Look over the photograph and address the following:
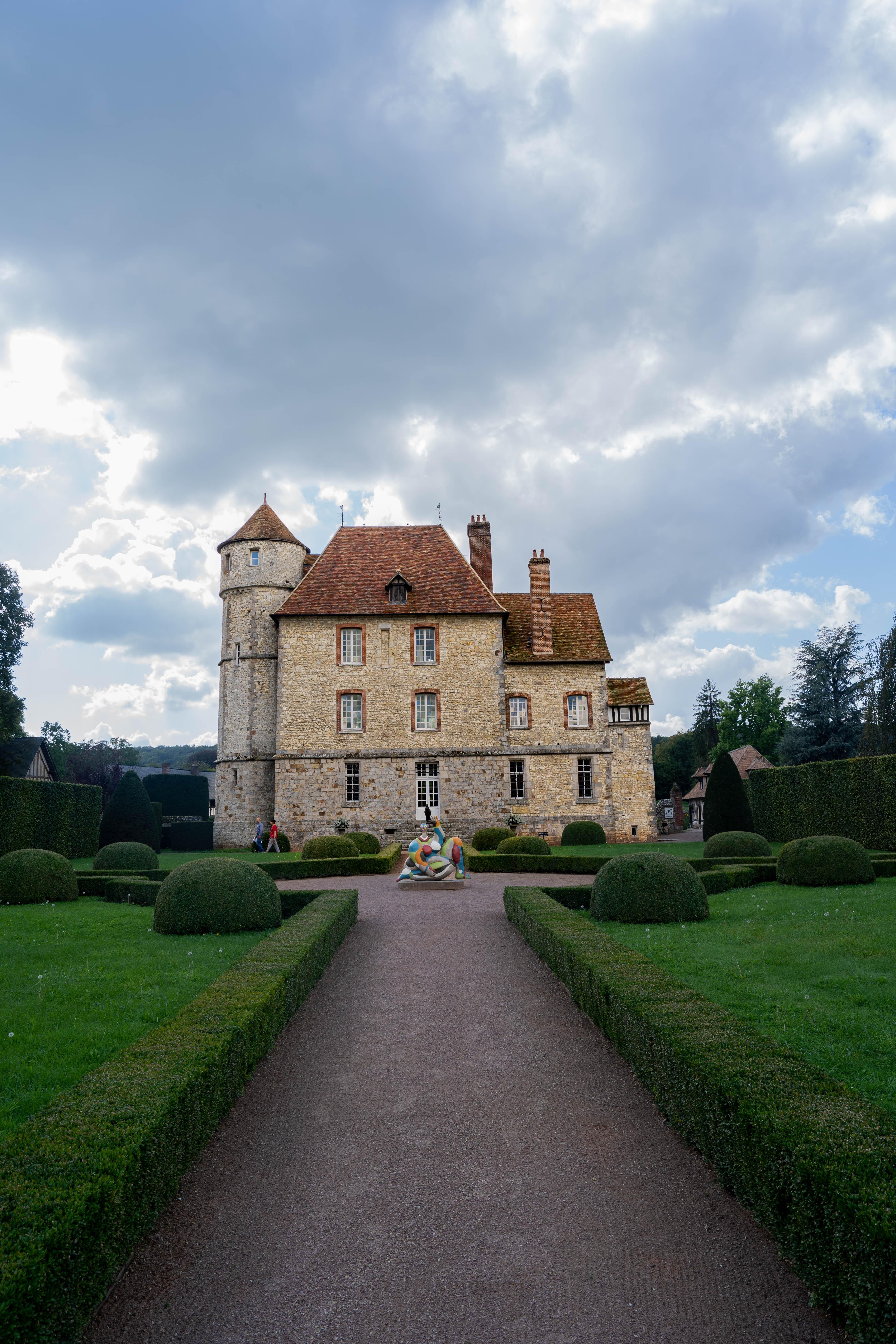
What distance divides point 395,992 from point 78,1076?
370 cm

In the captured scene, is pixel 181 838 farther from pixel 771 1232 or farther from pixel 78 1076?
pixel 771 1232

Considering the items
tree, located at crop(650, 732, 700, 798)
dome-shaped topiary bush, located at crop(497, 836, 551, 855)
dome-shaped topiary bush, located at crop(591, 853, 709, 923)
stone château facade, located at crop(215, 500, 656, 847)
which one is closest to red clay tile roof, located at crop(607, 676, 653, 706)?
stone château facade, located at crop(215, 500, 656, 847)

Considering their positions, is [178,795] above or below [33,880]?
above

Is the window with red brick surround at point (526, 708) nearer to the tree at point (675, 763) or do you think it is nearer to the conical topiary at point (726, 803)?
the conical topiary at point (726, 803)

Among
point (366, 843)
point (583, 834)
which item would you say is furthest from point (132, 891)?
point (583, 834)

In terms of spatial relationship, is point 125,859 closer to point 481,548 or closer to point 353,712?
point 353,712

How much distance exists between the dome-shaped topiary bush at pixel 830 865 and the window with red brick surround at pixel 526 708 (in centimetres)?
1554

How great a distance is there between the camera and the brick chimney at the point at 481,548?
102ft

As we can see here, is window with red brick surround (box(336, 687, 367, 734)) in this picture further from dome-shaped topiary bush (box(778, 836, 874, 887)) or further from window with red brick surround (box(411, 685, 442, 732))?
dome-shaped topiary bush (box(778, 836, 874, 887))

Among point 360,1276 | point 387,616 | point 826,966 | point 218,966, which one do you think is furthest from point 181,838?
point 360,1276

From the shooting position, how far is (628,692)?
33.2 metres

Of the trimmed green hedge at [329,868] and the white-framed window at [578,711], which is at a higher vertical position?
the white-framed window at [578,711]

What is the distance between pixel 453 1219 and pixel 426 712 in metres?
24.4

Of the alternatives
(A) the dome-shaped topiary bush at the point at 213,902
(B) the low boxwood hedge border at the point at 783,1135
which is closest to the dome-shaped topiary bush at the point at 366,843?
(A) the dome-shaped topiary bush at the point at 213,902
